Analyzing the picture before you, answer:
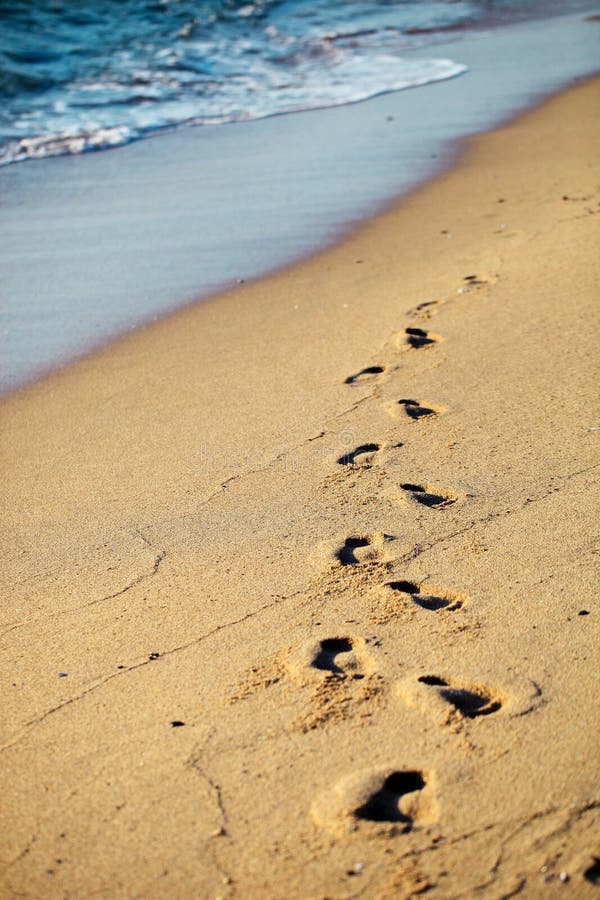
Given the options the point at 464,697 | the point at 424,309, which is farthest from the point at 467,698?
the point at 424,309

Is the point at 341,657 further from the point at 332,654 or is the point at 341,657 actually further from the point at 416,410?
the point at 416,410

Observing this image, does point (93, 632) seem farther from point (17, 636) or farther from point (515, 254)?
point (515, 254)

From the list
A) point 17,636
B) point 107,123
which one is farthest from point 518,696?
point 107,123

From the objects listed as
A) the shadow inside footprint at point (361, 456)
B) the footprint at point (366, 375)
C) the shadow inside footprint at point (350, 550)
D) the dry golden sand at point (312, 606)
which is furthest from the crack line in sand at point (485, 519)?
the footprint at point (366, 375)

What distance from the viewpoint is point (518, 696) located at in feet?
6.79

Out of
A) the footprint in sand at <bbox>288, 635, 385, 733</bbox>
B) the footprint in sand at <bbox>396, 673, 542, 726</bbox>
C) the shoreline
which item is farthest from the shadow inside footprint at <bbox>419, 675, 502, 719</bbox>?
the shoreline

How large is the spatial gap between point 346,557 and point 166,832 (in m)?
0.97

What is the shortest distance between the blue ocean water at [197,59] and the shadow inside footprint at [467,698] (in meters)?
6.73

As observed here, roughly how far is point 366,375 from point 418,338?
0.38 m

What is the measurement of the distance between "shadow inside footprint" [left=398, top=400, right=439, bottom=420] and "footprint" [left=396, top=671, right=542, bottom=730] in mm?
1366

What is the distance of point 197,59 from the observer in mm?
12586

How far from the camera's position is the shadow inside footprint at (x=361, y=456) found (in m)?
3.11

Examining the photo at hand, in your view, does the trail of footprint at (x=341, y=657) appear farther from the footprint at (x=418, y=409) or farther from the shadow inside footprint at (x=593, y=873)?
the footprint at (x=418, y=409)

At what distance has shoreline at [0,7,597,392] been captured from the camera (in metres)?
4.73
